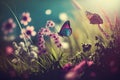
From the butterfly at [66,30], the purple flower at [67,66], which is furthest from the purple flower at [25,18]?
the purple flower at [67,66]

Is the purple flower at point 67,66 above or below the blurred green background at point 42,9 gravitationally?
below

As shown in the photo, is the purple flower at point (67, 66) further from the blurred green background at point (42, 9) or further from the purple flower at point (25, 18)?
the purple flower at point (25, 18)

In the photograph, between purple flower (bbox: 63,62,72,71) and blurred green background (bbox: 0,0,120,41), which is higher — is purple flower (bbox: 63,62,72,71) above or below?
below

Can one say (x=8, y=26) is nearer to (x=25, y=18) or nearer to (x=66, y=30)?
(x=25, y=18)

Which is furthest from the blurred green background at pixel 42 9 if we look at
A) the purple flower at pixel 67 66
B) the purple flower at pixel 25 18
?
the purple flower at pixel 67 66

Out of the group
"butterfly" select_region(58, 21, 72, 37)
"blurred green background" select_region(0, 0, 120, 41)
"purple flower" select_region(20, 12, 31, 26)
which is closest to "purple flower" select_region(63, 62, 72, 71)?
"butterfly" select_region(58, 21, 72, 37)

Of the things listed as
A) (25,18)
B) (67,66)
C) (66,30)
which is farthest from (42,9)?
(67,66)

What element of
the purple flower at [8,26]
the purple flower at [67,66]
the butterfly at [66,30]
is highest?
the purple flower at [8,26]

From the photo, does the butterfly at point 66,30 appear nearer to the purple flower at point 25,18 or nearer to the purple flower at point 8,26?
the purple flower at point 25,18

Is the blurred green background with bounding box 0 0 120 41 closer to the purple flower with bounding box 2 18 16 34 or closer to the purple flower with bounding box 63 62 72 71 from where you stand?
the purple flower with bounding box 2 18 16 34

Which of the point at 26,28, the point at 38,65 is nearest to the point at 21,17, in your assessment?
the point at 26,28
